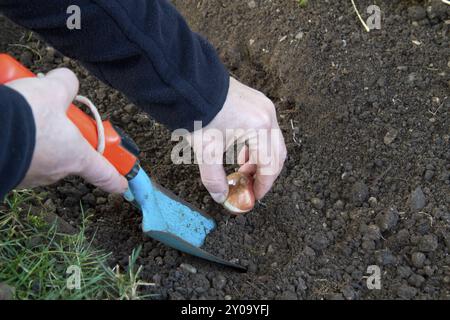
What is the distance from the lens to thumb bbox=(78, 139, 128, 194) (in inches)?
55.1

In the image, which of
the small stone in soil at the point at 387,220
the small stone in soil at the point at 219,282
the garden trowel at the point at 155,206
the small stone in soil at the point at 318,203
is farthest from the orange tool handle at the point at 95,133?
the small stone in soil at the point at 387,220

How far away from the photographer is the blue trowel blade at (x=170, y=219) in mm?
1756

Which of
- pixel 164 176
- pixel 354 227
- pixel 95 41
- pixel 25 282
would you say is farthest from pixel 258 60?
pixel 25 282

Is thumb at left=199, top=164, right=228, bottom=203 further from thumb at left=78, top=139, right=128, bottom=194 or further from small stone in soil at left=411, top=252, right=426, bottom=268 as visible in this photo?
small stone in soil at left=411, top=252, right=426, bottom=268

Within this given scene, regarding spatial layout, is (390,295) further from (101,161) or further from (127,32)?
(127,32)

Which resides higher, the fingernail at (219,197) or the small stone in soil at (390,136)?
the fingernail at (219,197)

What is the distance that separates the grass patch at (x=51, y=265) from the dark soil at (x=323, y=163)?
10 cm

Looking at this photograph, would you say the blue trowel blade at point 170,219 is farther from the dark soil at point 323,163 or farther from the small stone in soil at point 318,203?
the small stone in soil at point 318,203

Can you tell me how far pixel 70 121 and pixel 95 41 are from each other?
21 centimetres

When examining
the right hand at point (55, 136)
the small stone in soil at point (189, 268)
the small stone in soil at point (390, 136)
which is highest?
the right hand at point (55, 136)

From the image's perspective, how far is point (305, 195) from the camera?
1.96 metres

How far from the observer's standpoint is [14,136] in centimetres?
125

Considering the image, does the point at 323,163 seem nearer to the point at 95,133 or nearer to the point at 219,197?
the point at 219,197

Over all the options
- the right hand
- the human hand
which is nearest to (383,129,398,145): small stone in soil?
the human hand
